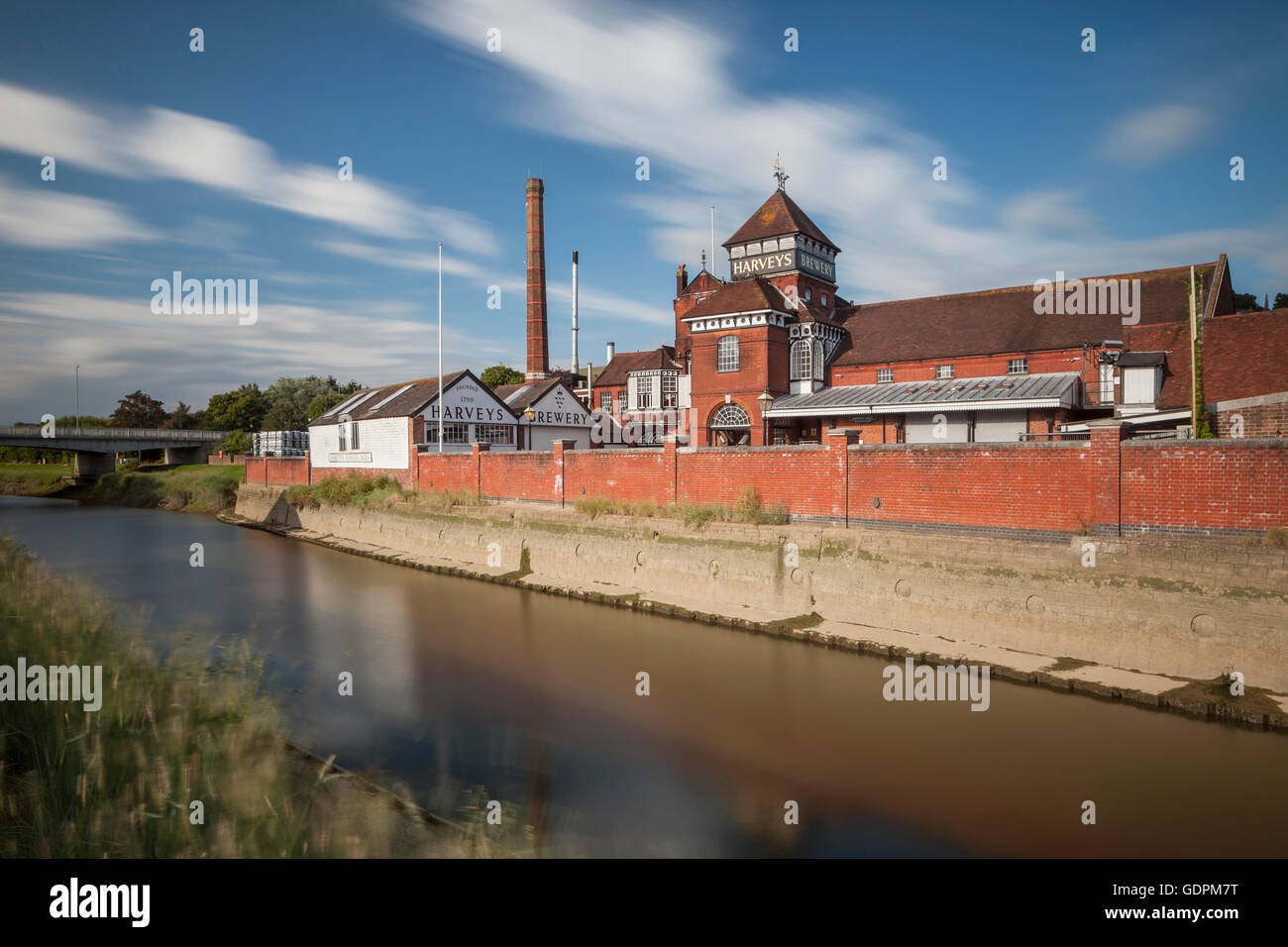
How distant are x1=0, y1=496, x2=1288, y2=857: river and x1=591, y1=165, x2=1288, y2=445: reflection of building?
1123cm

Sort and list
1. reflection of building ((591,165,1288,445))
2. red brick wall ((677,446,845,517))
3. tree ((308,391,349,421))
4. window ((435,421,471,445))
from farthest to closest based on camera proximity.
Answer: tree ((308,391,349,421)), window ((435,421,471,445)), reflection of building ((591,165,1288,445)), red brick wall ((677,446,845,517))

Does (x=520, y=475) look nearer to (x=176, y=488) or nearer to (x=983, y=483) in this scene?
(x=983, y=483)

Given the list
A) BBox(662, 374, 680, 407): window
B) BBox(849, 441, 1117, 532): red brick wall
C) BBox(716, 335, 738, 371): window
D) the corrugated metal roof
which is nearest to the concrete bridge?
BBox(662, 374, 680, 407): window

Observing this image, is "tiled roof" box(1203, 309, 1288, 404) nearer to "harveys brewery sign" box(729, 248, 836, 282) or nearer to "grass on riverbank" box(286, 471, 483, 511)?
"harveys brewery sign" box(729, 248, 836, 282)

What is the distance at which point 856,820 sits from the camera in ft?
25.2

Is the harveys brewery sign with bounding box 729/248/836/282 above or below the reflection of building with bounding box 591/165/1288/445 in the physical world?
above

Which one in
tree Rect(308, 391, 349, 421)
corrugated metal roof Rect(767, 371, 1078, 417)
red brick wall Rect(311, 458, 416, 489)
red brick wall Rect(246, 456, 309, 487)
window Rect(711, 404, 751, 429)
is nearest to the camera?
corrugated metal roof Rect(767, 371, 1078, 417)

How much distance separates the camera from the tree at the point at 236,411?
219 feet

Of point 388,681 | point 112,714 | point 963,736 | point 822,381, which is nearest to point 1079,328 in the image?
point 822,381

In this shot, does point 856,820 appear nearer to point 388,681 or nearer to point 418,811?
point 418,811

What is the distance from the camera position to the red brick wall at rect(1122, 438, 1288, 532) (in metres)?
10.8

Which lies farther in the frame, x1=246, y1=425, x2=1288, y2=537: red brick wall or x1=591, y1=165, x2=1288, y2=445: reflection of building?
x1=591, y1=165, x2=1288, y2=445: reflection of building

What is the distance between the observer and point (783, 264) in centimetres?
3062

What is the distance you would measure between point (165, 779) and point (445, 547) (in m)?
18.7
